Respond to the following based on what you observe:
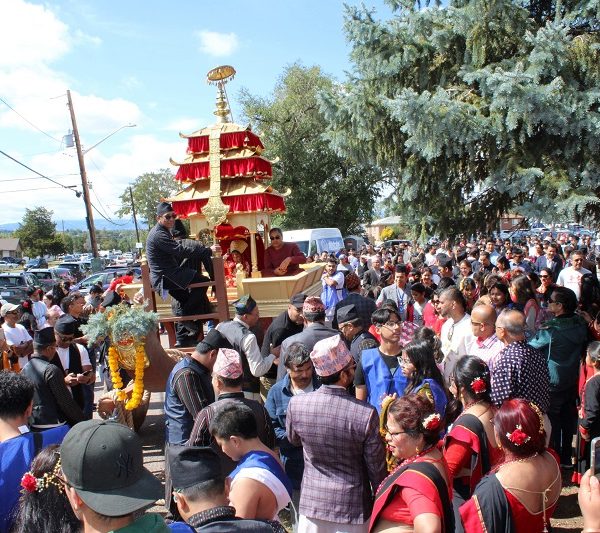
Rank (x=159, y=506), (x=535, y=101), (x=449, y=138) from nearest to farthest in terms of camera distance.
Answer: (x=159, y=506)
(x=535, y=101)
(x=449, y=138)

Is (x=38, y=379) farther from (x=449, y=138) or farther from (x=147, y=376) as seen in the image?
(x=449, y=138)

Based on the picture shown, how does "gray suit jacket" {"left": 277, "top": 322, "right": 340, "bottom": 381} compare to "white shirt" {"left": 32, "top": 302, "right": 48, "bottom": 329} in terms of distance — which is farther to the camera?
"white shirt" {"left": 32, "top": 302, "right": 48, "bottom": 329}

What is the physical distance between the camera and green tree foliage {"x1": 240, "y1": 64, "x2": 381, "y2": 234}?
31656mm

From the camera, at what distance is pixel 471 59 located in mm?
7871

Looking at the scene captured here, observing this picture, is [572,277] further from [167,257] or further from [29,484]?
[29,484]

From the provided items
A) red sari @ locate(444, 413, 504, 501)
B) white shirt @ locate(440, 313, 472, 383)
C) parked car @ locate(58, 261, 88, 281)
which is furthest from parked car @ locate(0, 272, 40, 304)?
red sari @ locate(444, 413, 504, 501)

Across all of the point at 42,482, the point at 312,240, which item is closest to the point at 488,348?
the point at 42,482

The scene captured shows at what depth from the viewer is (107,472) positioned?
1.92 meters

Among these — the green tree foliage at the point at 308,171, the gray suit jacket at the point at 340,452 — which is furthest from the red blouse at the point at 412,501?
the green tree foliage at the point at 308,171

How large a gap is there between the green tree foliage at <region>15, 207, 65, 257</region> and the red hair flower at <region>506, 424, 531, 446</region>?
67.0 metres

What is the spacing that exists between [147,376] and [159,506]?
4.57 ft

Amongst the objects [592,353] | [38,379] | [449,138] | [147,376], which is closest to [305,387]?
[38,379]

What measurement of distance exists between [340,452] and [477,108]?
215 inches

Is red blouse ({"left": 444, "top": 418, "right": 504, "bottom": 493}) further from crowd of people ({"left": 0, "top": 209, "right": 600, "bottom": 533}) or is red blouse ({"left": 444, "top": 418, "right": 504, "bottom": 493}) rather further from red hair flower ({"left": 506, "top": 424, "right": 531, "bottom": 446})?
red hair flower ({"left": 506, "top": 424, "right": 531, "bottom": 446})
